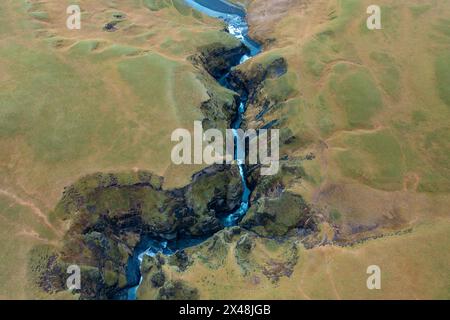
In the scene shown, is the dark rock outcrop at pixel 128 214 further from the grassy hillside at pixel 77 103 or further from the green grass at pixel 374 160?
the green grass at pixel 374 160

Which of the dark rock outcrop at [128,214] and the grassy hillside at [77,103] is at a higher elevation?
the grassy hillside at [77,103]

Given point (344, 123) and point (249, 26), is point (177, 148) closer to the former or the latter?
point (344, 123)

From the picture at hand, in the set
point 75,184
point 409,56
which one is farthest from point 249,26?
point 75,184

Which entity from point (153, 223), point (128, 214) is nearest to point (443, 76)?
point (153, 223)

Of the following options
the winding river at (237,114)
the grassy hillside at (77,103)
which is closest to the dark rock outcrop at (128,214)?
the winding river at (237,114)

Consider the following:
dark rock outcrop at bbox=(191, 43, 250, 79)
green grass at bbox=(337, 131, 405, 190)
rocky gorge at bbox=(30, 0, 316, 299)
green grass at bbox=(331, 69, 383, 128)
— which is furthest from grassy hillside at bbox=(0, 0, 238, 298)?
green grass at bbox=(337, 131, 405, 190)

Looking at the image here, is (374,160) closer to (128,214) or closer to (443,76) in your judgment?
(443,76)

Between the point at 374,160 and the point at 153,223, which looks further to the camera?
the point at 374,160

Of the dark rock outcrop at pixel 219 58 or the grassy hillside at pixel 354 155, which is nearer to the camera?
the grassy hillside at pixel 354 155

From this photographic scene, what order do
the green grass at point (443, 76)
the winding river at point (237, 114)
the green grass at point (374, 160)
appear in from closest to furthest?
the winding river at point (237, 114)
the green grass at point (374, 160)
the green grass at point (443, 76)
